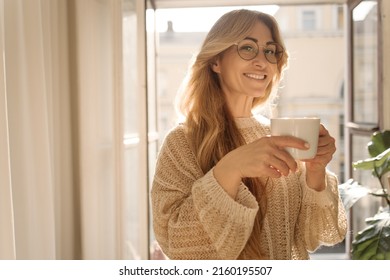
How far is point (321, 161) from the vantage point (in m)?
0.50

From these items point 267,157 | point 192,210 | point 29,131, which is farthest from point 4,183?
point 267,157

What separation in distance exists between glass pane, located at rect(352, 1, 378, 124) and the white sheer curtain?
35.3 inches

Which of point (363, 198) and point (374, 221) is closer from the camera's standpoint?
point (374, 221)

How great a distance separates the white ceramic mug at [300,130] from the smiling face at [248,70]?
0.13 meters

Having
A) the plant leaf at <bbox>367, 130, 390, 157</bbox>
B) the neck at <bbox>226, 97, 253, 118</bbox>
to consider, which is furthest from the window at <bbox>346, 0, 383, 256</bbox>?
the neck at <bbox>226, 97, 253, 118</bbox>

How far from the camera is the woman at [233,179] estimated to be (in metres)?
0.49

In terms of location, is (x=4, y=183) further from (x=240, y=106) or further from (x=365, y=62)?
(x=365, y=62)

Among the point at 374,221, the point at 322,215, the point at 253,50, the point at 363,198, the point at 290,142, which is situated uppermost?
the point at 253,50

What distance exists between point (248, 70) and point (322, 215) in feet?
0.65

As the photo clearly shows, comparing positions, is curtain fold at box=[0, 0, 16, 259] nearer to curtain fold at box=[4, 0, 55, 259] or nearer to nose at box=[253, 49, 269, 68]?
curtain fold at box=[4, 0, 55, 259]

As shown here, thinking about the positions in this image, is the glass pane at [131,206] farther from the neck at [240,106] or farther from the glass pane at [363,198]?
the glass pane at [363,198]

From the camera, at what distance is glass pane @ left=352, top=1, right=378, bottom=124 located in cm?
159

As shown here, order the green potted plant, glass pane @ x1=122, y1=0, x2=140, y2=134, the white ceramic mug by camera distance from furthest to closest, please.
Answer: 1. glass pane @ x1=122, y1=0, x2=140, y2=134
2. the green potted plant
3. the white ceramic mug

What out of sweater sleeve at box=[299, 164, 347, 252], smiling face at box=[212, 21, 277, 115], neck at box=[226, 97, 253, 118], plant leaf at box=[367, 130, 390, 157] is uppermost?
smiling face at box=[212, 21, 277, 115]
